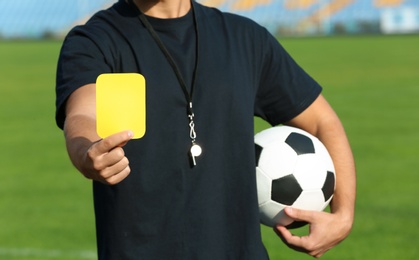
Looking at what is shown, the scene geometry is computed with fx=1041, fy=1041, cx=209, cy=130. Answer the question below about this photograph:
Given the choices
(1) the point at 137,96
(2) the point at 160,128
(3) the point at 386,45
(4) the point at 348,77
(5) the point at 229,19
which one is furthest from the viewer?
(3) the point at 386,45

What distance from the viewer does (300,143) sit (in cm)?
381

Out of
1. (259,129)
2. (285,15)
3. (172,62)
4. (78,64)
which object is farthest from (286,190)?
(285,15)

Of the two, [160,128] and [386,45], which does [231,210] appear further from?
[386,45]

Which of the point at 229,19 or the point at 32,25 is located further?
the point at 32,25

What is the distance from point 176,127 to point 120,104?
0.70 metres

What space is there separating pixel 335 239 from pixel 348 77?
1998cm

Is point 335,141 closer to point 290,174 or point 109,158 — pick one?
point 290,174

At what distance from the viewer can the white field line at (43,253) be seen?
7.42 meters

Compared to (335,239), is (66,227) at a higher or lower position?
lower

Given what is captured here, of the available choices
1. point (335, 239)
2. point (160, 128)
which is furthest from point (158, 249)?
point (335, 239)

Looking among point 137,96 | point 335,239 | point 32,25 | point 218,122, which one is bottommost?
point 32,25

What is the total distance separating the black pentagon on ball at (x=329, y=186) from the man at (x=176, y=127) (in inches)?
19.4

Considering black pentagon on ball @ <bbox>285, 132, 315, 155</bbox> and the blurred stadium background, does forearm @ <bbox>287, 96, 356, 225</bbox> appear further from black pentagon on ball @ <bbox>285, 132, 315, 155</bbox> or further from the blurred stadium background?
the blurred stadium background

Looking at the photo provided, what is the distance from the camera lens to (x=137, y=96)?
252cm
